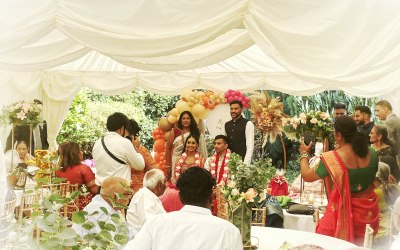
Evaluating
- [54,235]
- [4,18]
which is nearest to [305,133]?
[4,18]

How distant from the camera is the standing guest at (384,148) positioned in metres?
5.39

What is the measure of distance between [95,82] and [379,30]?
26.4 feet

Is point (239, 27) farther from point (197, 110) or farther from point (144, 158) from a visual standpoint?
point (197, 110)

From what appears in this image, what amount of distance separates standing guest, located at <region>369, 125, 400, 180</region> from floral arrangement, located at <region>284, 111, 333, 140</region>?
1.92 feet

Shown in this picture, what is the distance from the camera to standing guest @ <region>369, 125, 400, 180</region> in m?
5.39

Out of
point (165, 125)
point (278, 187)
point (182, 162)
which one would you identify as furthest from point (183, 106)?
point (278, 187)

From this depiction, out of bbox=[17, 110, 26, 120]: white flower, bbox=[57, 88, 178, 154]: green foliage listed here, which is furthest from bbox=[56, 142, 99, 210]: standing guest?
bbox=[57, 88, 178, 154]: green foliage

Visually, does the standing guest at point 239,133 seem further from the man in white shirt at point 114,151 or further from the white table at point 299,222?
the man in white shirt at point 114,151

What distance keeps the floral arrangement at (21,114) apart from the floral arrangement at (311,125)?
11.5 feet

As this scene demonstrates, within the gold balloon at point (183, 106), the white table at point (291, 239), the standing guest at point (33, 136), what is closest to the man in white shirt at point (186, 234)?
the white table at point (291, 239)

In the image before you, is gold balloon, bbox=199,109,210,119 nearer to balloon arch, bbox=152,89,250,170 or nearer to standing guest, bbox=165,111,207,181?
balloon arch, bbox=152,89,250,170

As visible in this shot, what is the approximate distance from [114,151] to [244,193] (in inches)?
85.3

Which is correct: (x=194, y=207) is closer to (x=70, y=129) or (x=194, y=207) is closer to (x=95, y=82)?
(x=95, y=82)

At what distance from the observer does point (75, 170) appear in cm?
640
